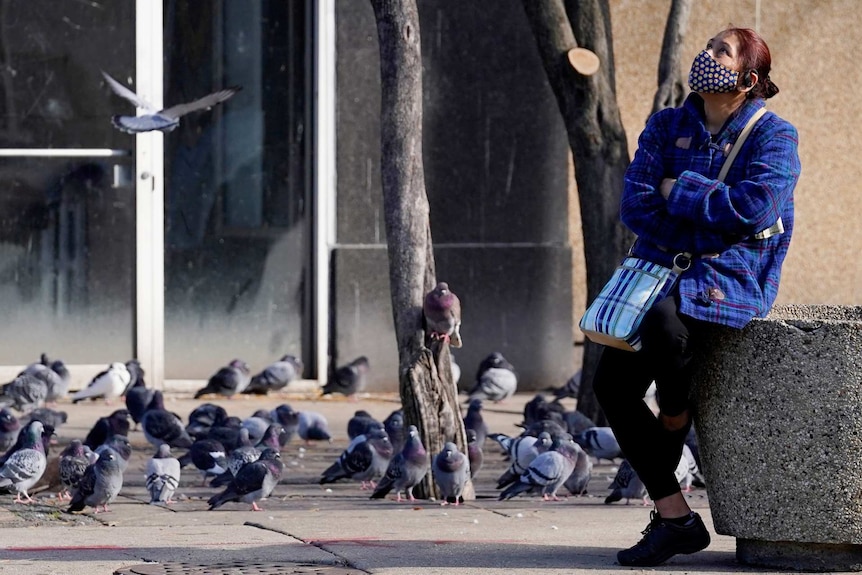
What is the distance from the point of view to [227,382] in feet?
35.2

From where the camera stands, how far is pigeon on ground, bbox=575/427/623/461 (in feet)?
26.9

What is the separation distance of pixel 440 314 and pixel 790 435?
2.25m

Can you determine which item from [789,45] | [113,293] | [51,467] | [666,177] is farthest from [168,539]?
[789,45]

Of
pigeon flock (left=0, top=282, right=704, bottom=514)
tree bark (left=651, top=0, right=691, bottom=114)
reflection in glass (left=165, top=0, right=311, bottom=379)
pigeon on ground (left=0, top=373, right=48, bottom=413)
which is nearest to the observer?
pigeon flock (left=0, top=282, right=704, bottom=514)

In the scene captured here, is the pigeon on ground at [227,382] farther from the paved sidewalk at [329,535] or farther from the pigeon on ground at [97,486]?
the pigeon on ground at [97,486]

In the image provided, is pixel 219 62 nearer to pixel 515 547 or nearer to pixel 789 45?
pixel 789 45

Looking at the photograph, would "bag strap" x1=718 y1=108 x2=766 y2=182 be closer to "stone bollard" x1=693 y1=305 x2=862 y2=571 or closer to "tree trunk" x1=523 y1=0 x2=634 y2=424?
"stone bollard" x1=693 y1=305 x2=862 y2=571

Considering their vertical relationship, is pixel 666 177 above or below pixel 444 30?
below

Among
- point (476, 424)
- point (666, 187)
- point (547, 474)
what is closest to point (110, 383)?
point (476, 424)

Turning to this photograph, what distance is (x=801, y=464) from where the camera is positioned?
470cm

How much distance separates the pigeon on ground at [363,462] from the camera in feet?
24.9

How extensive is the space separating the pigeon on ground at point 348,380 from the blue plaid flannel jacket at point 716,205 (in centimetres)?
630

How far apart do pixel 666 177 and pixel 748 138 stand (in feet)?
0.95

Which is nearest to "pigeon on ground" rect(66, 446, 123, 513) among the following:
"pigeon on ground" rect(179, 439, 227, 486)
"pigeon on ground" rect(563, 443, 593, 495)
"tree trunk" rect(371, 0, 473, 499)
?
"pigeon on ground" rect(179, 439, 227, 486)
